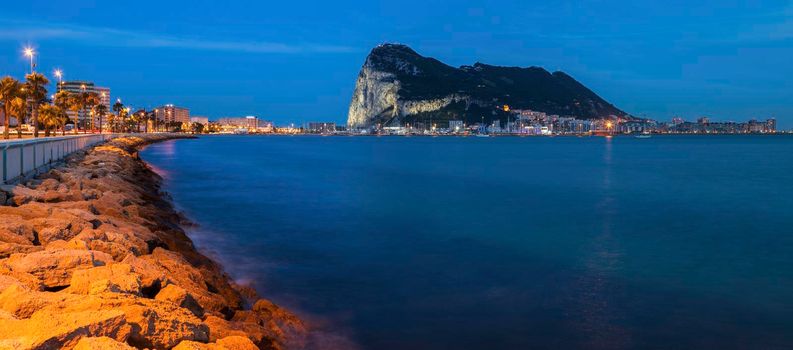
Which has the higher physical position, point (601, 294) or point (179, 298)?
point (179, 298)

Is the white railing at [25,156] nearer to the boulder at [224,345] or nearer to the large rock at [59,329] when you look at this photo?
the boulder at [224,345]

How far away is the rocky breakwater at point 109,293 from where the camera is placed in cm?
538

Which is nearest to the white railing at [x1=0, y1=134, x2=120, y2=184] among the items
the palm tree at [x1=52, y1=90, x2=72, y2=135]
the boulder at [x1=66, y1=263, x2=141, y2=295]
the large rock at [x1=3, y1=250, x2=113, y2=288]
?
the large rock at [x1=3, y1=250, x2=113, y2=288]

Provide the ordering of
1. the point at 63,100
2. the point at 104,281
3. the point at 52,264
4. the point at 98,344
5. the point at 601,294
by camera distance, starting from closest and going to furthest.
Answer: the point at 98,344 < the point at 104,281 < the point at 52,264 < the point at 601,294 < the point at 63,100

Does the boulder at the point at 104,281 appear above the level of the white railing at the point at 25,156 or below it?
below

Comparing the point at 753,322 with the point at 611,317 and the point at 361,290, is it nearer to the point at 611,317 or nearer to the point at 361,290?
the point at 611,317

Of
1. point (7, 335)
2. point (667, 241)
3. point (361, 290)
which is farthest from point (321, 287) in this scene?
point (667, 241)

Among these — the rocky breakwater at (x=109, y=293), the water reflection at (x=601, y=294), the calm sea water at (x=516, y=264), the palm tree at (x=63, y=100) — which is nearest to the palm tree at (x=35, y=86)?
the palm tree at (x=63, y=100)

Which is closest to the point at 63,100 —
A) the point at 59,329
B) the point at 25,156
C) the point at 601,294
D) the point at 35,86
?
the point at 35,86

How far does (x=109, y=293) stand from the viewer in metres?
6.69

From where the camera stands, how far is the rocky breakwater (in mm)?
5383

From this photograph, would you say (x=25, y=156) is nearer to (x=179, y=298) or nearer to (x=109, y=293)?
(x=179, y=298)

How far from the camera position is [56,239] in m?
9.98

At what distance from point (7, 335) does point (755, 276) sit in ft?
47.2
